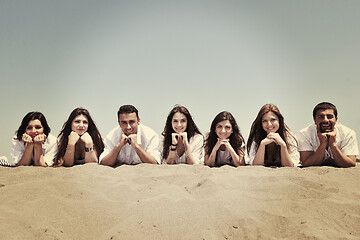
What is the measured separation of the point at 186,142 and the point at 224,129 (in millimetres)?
760

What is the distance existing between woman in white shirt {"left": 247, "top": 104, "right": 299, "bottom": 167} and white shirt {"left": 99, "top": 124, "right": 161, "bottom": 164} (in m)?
1.85

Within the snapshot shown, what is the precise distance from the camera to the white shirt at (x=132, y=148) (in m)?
5.87

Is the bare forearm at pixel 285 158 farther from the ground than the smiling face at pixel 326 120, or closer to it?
closer to it

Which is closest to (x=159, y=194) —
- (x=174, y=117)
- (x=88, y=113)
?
(x=174, y=117)

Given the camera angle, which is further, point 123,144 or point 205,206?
point 123,144

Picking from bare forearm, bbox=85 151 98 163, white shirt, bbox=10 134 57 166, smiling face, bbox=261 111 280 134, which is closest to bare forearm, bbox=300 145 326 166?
smiling face, bbox=261 111 280 134

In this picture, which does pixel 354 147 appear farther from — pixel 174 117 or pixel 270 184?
pixel 174 117

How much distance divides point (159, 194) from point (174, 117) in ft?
9.12

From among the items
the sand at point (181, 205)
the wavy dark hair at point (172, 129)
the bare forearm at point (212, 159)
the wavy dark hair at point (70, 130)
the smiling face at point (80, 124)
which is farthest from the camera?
the wavy dark hair at point (172, 129)

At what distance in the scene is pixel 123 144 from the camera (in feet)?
18.3

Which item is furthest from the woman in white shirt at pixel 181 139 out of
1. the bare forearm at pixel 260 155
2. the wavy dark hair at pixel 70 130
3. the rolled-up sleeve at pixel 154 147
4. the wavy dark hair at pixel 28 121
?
the wavy dark hair at pixel 28 121

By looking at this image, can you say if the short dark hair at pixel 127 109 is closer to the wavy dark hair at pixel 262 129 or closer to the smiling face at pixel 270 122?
the wavy dark hair at pixel 262 129

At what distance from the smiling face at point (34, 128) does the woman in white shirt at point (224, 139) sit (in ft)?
10.7

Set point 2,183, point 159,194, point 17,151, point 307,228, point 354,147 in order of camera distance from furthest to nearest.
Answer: point 17,151, point 354,147, point 2,183, point 159,194, point 307,228
